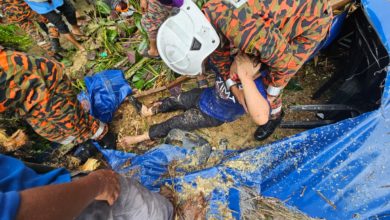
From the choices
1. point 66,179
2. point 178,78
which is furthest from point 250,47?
point 178,78

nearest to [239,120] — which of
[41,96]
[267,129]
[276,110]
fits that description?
[267,129]

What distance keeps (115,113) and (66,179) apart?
1729 millimetres

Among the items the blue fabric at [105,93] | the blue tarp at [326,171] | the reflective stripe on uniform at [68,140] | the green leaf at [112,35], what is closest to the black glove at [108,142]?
the blue fabric at [105,93]

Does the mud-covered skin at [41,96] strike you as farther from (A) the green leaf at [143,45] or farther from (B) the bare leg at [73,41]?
(B) the bare leg at [73,41]

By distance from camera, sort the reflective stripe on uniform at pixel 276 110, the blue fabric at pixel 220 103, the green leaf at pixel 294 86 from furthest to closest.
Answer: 1. the green leaf at pixel 294 86
2. the reflective stripe on uniform at pixel 276 110
3. the blue fabric at pixel 220 103

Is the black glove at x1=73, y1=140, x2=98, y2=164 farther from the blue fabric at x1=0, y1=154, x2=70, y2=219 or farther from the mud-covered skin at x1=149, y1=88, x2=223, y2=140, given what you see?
the blue fabric at x1=0, y1=154, x2=70, y2=219

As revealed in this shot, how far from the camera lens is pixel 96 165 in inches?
97.1

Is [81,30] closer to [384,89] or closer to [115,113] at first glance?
[115,113]

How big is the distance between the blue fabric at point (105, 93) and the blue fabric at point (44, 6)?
775 mm

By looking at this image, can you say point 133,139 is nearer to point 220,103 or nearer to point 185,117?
point 185,117

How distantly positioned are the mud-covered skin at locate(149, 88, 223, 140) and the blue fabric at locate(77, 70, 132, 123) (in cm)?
46

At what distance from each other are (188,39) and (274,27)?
0.45 m

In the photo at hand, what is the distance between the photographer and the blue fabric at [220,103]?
213 cm

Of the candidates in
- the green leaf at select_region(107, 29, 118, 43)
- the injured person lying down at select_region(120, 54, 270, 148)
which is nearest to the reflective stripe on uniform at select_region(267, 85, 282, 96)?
the injured person lying down at select_region(120, 54, 270, 148)
